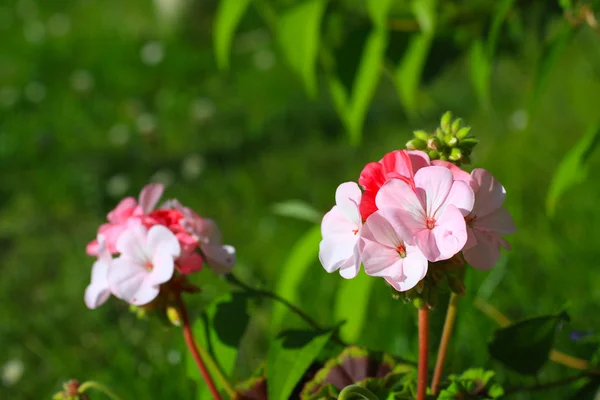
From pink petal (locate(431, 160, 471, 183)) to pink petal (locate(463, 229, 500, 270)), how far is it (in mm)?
48

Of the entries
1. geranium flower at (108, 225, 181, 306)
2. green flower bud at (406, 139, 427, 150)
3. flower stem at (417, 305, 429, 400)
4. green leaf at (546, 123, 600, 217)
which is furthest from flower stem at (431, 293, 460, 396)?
green leaf at (546, 123, 600, 217)

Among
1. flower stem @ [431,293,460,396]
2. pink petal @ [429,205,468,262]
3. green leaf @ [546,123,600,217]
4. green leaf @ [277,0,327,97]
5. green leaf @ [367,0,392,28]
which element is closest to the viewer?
pink petal @ [429,205,468,262]

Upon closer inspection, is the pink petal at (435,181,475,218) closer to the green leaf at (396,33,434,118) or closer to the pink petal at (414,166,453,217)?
the pink petal at (414,166,453,217)

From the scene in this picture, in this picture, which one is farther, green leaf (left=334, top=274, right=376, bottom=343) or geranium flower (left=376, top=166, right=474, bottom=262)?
green leaf (left=334, top=274, right=376, bottom=343)

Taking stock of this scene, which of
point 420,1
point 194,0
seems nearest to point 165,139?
point 194,0

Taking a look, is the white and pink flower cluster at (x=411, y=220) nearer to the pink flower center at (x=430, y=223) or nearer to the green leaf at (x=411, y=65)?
the pink flower center at (x=430, y=223)

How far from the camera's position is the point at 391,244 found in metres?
0.59

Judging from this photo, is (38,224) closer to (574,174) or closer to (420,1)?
(420,1)

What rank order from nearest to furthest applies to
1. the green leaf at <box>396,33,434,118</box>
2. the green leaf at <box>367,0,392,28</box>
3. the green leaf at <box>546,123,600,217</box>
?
1. the green leaf at <box>546,123,600,217</box>
2. the green leaf at <box>367,0,392,28</box>
3. the green leaf at <box>396,33,434,118</box>

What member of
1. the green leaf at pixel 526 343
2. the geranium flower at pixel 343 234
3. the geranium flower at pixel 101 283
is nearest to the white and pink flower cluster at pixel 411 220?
the geranium flower at pixel 343 234

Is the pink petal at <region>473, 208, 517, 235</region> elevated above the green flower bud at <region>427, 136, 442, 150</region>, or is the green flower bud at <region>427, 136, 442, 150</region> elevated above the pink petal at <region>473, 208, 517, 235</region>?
the green flower bud at <region>427, 136, 442, 150</region>

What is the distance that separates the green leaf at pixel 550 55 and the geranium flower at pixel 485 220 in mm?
513

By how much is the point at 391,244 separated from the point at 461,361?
73cm

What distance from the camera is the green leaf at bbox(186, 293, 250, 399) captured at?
31.9 inches
